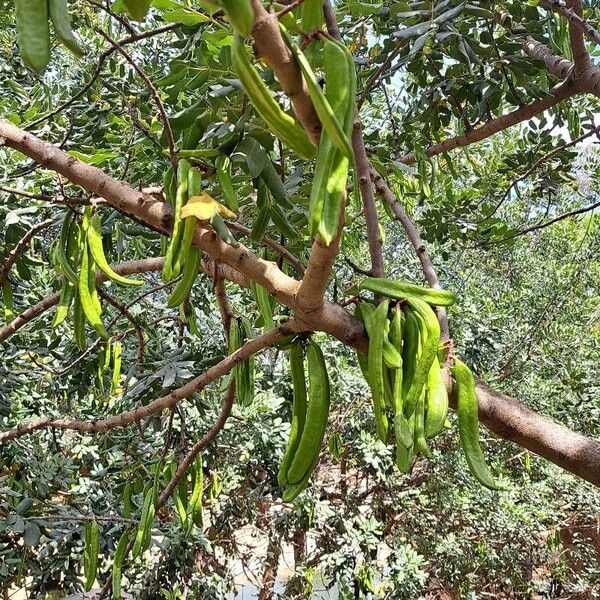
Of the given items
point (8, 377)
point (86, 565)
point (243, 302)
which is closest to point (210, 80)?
point (86, 565)

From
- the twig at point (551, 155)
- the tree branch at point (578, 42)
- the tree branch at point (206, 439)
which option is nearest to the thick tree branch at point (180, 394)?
the tree branch at point (206, 439)

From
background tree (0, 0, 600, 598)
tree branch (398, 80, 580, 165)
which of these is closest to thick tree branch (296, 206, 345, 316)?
background tree (0, 0, 600, 598)

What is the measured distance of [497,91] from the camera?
182 cm

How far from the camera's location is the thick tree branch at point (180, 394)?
3.41 ft

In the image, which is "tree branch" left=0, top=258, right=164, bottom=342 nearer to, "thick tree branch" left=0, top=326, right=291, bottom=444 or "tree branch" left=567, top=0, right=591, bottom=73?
"thick tree branch" left=0, top=326, right=291, bottom=444

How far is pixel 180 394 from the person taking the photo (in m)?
1.25

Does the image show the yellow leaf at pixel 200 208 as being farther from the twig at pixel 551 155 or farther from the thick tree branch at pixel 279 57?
the twig at pixel 551 155

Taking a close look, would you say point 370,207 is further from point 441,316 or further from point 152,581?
point 152,581

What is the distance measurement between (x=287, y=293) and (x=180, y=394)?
0.43 meters

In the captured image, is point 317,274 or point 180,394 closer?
point 317,274

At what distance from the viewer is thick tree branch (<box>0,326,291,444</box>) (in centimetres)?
104

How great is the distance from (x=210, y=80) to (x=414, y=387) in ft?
2.21

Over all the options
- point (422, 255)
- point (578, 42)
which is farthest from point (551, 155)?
point (422, 255)

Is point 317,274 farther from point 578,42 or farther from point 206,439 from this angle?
point 578,42
